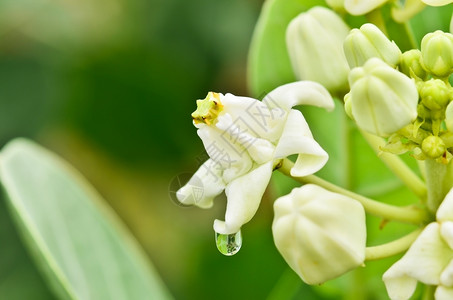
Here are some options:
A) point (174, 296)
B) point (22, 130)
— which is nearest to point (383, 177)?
point (174, 296)

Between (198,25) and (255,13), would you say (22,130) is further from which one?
(255,13)

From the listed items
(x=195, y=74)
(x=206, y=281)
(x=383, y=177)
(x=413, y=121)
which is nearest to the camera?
(x=413, y=121)

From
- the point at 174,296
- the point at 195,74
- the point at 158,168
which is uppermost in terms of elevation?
the point at 195,74

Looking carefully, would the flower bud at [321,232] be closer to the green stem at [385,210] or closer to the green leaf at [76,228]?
the green stem at [385,210]


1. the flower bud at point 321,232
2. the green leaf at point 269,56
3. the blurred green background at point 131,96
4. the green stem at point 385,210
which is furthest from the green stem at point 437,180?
the blurred green background at point 131,96

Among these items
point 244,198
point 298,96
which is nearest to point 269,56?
point 298,96

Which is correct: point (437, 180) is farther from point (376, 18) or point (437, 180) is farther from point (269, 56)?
point (269, 56)

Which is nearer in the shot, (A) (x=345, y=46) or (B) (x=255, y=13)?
(A) (x=345, y=46)
